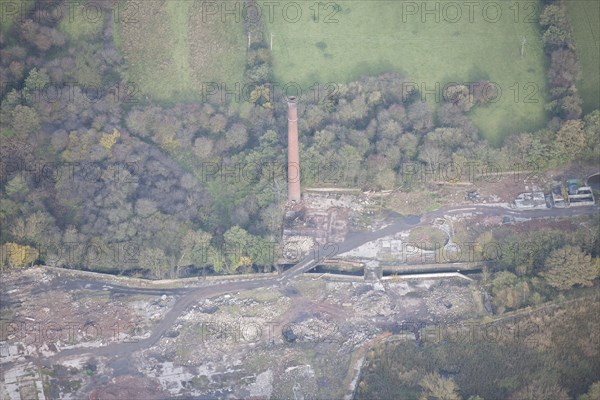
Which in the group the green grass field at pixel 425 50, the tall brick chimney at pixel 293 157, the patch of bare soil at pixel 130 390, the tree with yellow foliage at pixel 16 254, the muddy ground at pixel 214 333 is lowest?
the patch of bare soil at pixel 130 390

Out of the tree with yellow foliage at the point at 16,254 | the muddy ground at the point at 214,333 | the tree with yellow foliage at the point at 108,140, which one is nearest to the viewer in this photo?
the muddy ground at the point at 214,333

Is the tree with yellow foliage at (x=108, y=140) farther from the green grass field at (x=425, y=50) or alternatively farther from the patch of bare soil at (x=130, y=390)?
the patch of bare soil at (x=130, y=390)

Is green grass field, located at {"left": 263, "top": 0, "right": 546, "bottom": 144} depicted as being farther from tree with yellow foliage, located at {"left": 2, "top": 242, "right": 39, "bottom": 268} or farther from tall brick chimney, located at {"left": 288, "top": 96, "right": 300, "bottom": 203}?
tree with yellow foliage, located at {"left": 2, "top": 242, "right": 39, "bottom": 268}

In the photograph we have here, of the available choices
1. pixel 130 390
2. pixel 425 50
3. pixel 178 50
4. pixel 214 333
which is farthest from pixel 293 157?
pixel 130 390

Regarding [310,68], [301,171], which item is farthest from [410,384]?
[310,68]

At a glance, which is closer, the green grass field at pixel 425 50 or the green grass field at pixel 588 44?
the green grass field at pixel 588 44

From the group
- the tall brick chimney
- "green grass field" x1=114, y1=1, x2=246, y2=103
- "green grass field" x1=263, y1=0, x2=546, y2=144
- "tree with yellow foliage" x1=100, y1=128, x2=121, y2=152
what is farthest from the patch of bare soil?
"green grass field" x1=263, y1=0, x2=546, y2=144

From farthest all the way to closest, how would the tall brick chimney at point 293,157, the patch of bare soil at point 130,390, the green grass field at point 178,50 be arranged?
the green grass field at point 178,50 < the tall brick chimney at point 293,157 < the patch of bare soil at point 130,390

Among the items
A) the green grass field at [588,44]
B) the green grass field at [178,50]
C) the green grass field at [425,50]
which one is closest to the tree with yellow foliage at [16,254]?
the green grass field at [178,50]
